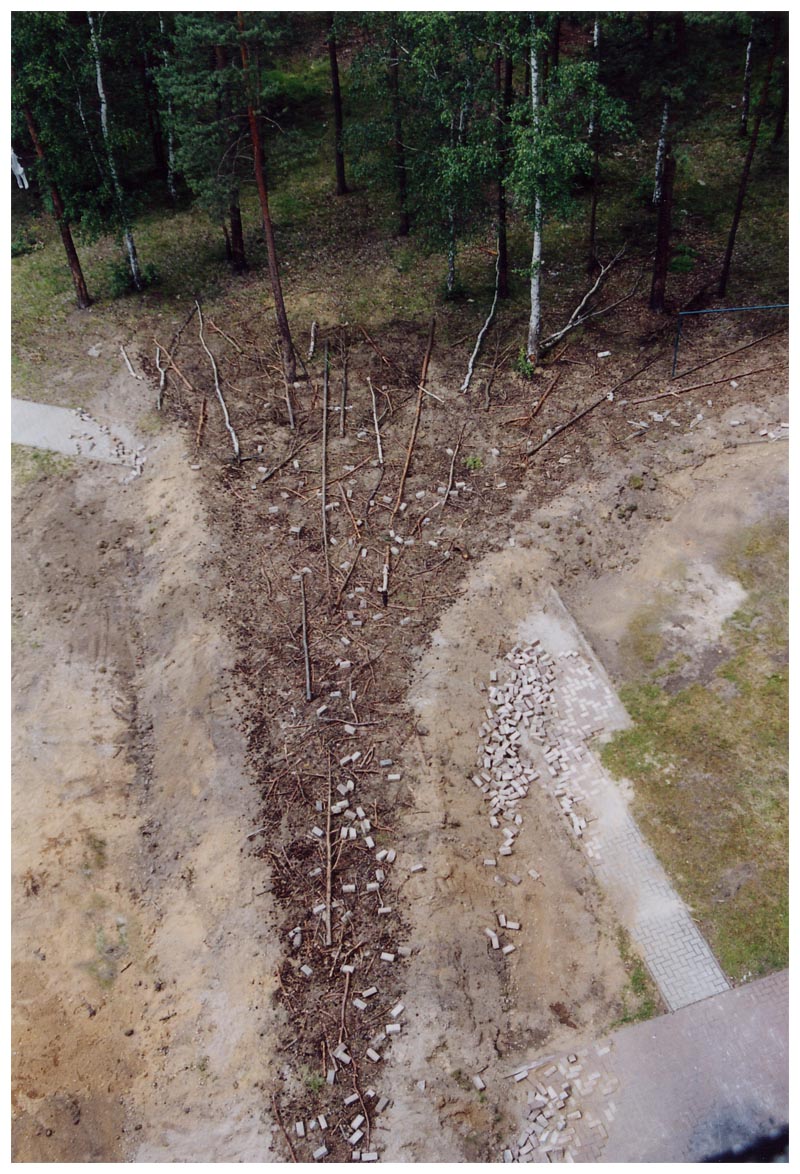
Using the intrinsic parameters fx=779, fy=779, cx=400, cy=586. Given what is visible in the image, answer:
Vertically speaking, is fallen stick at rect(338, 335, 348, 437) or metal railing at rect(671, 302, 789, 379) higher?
metal railing at rect(671, 302, 789, 379)

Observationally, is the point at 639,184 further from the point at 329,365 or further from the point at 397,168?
the point at 329,365

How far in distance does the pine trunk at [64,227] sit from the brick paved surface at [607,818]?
16.8 meters

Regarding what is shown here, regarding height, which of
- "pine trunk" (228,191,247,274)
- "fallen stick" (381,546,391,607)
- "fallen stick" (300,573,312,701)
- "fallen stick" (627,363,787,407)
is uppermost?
"pine trunk" (228,191,247,274)

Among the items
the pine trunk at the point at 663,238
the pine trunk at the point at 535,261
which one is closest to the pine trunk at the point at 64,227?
the pine trunk at the point at 535,261

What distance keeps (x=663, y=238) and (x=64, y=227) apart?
15807 millimetres

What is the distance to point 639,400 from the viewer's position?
18047 mm

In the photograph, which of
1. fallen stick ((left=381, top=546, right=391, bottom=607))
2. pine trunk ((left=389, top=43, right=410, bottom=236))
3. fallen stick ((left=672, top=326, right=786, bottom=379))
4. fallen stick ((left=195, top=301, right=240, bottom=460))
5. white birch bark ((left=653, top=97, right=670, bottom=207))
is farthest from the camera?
pine trunk ((left=389, top=43, right=410, bottom=236))

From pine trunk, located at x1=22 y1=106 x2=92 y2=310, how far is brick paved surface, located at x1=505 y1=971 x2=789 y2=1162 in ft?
72.5

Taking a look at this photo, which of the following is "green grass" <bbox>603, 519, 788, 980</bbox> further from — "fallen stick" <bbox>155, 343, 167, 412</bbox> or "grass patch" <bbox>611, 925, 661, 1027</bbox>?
"fallen stick" <bbox>155, 343, 167, 412</bbox>

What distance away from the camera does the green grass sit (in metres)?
10.6

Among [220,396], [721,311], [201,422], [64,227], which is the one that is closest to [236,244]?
[64,227]

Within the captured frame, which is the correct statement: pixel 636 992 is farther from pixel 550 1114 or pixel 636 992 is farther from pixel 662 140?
pixel 662 140

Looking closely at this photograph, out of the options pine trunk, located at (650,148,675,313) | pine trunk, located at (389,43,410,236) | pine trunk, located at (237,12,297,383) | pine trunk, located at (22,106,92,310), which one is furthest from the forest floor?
pine trunk, located at (389,43,410,236)

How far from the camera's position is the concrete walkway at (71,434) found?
18641 millimetres
